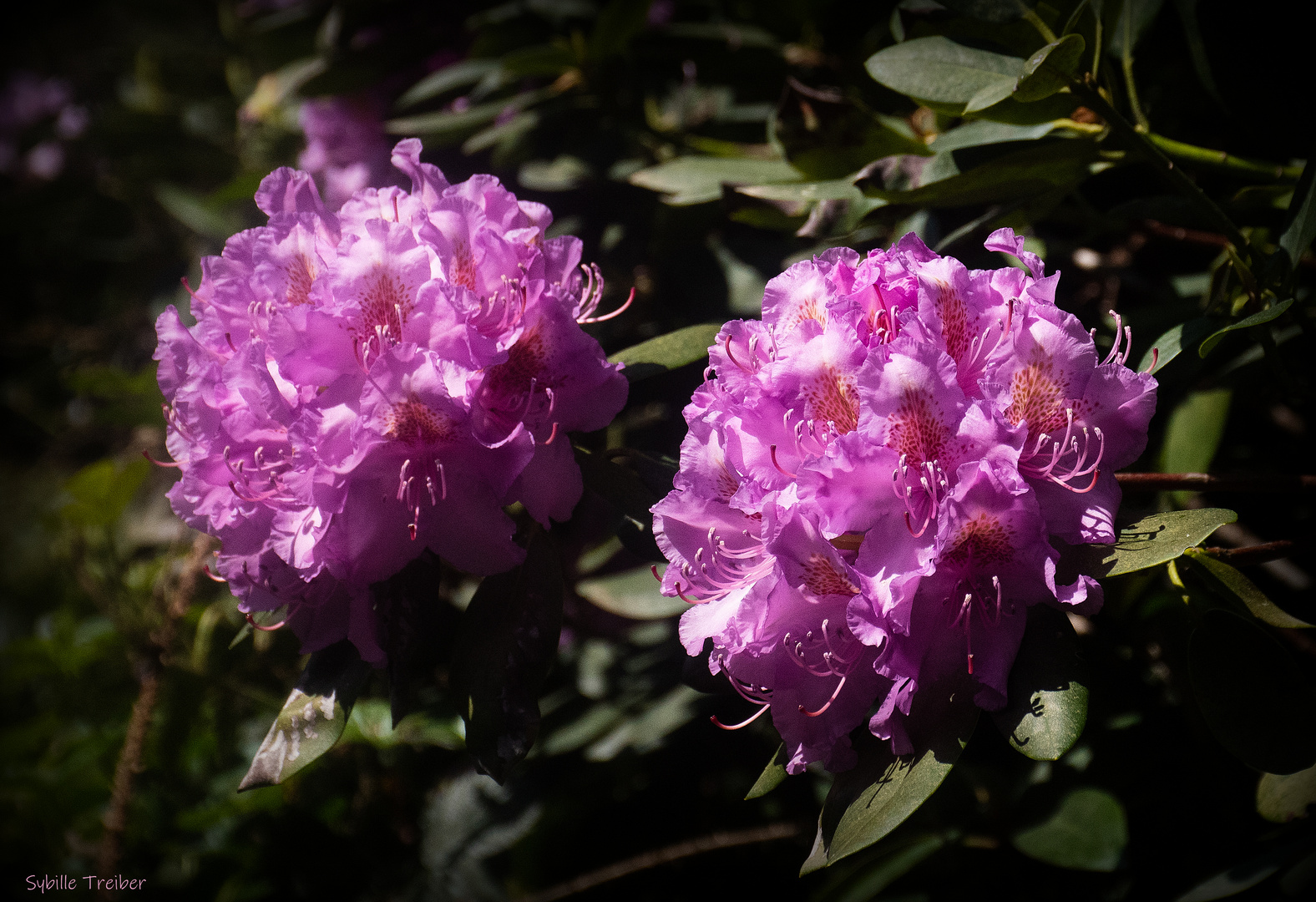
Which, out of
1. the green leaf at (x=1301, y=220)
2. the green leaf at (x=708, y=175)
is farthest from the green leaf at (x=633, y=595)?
the green leaf at (x=1301, y=220)

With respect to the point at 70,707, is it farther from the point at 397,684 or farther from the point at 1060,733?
the point at 1060,733

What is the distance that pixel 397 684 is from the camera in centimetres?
79

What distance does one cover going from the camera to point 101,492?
140cm

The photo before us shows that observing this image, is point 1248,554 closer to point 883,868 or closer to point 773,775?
point 773,775

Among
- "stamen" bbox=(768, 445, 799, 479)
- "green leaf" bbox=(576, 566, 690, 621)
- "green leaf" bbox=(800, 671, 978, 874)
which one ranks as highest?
"stamen" bbox=(768, 445, 799, 479)

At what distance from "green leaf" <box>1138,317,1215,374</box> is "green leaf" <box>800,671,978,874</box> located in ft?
1.02

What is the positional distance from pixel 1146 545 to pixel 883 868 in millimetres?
696

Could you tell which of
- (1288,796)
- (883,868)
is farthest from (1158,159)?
(883,868)

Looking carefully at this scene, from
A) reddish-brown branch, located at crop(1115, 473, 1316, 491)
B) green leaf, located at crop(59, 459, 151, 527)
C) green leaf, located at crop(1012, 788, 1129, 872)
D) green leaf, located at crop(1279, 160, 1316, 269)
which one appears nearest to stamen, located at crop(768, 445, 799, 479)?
reddish-brown branch, located at crop(1115, 473, 1316, 491)

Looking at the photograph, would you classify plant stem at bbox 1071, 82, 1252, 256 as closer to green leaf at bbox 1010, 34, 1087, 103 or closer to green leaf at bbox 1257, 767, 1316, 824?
green leaf at bbox 1010, 34, 1087, 103

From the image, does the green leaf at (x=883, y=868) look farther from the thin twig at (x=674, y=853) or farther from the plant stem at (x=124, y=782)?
the plant stem at (x=124, y=782)

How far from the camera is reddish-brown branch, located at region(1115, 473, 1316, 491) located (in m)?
0.68

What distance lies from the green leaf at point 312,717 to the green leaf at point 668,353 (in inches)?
14.5

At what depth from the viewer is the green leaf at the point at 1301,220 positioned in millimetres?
719
